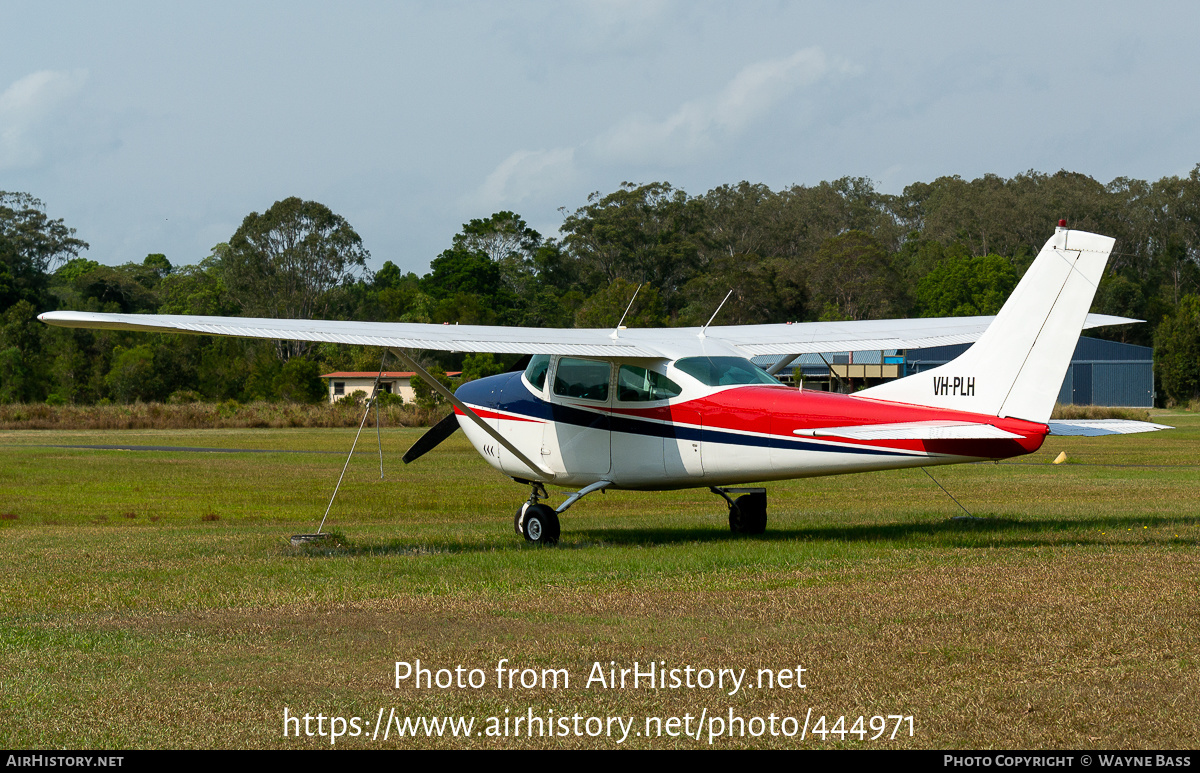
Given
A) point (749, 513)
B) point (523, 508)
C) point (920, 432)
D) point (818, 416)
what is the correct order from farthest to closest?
point (749, 513) < point (523, 508) < point (818, 416) < point (920, 432)

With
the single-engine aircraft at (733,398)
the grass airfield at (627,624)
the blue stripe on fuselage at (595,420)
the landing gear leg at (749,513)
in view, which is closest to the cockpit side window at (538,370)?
the single-engine aircraft at (733,398)

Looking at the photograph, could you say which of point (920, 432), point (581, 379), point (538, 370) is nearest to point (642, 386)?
point (581, 379)

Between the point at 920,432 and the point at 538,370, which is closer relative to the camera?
the point at 920,432

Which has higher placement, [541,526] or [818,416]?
[818,416]

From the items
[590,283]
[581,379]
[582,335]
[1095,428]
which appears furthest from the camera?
[590,283]

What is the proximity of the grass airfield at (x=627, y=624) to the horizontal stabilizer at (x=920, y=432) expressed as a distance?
1000 mm

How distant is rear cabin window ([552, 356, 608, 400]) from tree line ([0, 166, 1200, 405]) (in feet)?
168

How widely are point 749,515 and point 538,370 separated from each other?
2764 millimetres

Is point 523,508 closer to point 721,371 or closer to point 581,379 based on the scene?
point 581,379

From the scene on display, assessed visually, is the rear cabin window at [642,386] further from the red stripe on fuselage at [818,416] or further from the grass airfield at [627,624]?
the grass airfield at [627,624]

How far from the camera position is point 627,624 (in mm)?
6984

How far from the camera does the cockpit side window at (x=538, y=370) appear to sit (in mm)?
12648

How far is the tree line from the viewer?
72625 millimetres

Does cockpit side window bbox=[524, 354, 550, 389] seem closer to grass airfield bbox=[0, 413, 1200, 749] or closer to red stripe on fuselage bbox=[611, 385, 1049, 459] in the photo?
red stripe on fuselage bbox=[611, 385, 1049, 459]
